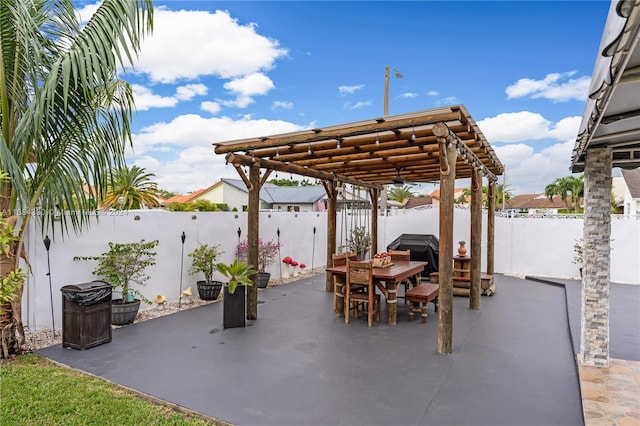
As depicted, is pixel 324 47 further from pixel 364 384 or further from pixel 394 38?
pixel 364 384

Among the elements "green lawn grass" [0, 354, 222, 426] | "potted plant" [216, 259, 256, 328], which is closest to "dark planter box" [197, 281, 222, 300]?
"potted plant" [216, 259, 256, 328]

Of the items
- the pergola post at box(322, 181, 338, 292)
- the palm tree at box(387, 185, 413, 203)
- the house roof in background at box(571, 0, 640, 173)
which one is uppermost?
the palm tree at box(387, 185, 413, 203)

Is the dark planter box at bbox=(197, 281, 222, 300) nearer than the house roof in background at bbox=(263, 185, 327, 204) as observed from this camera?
Yes

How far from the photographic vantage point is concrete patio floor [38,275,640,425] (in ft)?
10.3

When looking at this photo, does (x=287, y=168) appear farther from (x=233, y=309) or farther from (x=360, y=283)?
(x=233, y=309)

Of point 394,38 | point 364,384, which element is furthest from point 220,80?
point 364,384

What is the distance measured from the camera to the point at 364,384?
361 cm

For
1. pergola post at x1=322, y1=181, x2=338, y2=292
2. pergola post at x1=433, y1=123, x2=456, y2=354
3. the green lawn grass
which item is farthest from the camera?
pergola post at x1=322, y1=181, x2=338, y2=292

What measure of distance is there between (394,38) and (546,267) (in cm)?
698

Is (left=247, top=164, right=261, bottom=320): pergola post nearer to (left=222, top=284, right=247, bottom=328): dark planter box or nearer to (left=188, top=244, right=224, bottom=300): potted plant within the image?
(left=222, top=284, right=247, bottom=328): dark planter box

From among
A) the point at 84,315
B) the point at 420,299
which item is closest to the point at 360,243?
the point at 420,299

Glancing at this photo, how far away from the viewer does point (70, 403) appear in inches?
127

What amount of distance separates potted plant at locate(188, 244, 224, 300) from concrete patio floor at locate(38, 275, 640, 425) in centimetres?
82

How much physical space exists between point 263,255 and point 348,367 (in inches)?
199
